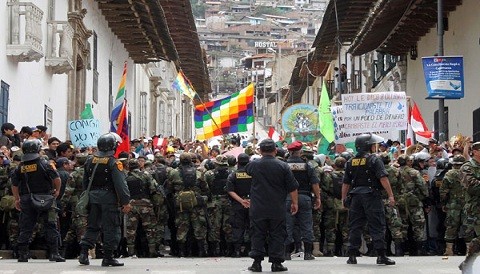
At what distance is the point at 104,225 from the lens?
16.0m

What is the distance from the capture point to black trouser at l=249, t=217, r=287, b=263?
49.8 feet

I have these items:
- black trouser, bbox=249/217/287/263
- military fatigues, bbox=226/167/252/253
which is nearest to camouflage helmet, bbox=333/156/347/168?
military fatigues, bbox=226/167/252/253

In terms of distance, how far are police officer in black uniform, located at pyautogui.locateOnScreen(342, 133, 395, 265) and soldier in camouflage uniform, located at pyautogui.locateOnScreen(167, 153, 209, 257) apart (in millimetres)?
4010

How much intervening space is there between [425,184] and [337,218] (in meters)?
1.50

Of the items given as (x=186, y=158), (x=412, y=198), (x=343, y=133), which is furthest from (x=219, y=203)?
(x=343, y=133)

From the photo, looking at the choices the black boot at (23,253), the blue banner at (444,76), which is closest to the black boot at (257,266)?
the black boot at (23,253)

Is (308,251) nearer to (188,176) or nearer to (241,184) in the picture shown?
(241,184)

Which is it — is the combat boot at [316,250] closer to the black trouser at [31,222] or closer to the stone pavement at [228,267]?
the stone pavement at [228,267]

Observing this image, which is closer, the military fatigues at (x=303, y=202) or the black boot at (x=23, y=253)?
the black boot at (x=23, y=253)

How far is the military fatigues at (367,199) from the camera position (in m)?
16.1

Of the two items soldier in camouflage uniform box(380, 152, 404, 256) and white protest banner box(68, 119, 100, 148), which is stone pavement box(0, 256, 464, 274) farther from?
white protest banner box(68, 119, 100, 148)

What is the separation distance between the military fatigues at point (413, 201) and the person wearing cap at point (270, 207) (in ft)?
16.2

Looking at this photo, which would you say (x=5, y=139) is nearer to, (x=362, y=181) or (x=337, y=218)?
(x=337, y=218)

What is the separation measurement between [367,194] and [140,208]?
4805 mm
